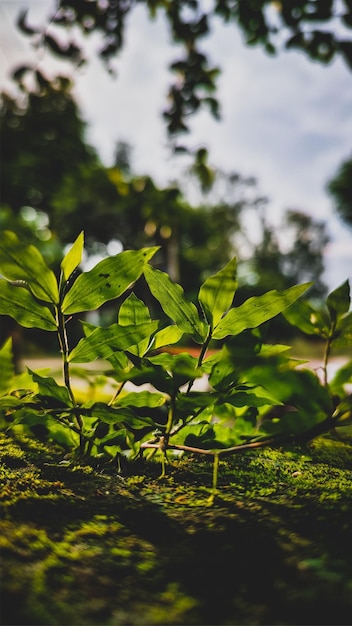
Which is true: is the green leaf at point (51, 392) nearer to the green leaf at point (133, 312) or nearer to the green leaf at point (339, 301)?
the green leaf at point (133, 312)

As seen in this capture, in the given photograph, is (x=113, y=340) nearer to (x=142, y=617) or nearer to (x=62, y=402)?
(x=62, y=402)

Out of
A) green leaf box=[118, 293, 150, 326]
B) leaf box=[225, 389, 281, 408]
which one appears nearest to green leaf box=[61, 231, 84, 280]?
green leaf box=[118, 293, 150, 326]

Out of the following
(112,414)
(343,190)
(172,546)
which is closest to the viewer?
(172,546)

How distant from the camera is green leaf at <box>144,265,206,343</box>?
49cm

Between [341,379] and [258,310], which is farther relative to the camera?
[258,310]

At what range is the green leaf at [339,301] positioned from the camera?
19.2 inches

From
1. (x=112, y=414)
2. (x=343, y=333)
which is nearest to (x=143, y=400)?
(x=112, y=414)

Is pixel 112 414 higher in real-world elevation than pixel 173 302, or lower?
lower

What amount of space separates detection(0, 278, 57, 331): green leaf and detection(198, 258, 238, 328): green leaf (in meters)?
0.20

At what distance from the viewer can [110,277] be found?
0.49 metres

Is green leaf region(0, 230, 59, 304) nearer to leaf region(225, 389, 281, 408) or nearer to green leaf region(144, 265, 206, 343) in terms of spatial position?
green leaf region(144, 265, 206, 343)

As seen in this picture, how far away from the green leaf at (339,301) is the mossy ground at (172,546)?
0.20 m

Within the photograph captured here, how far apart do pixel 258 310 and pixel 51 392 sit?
27 cm

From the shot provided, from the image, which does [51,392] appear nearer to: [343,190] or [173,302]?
[173,302]
